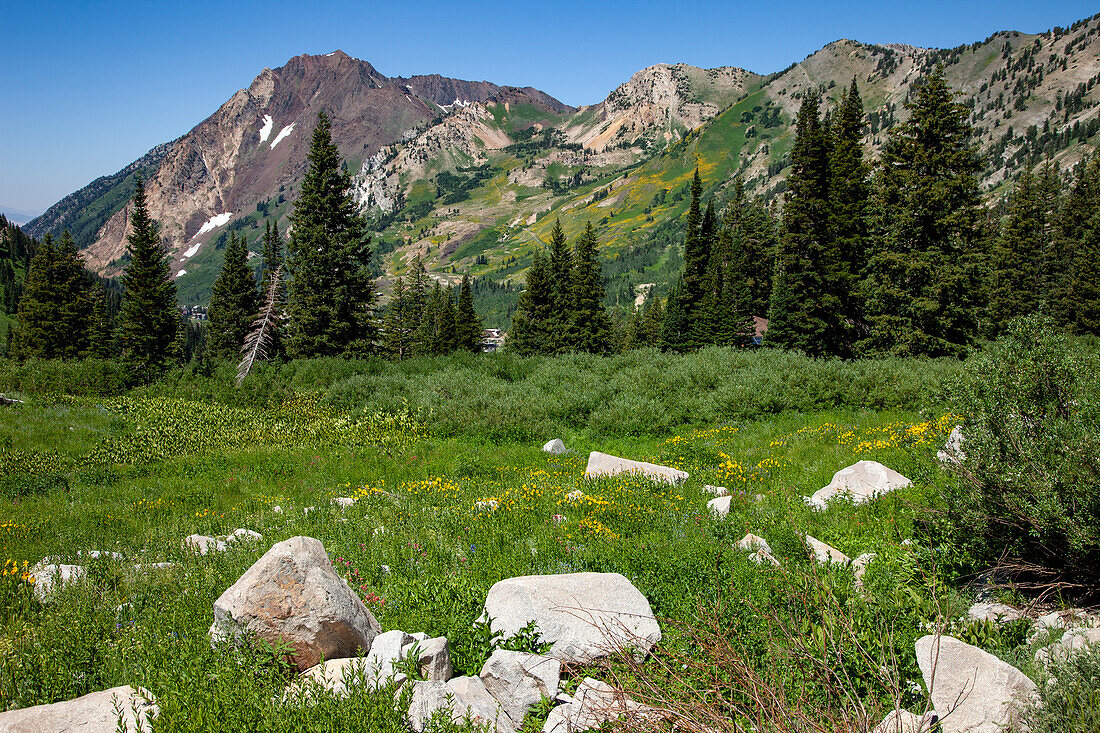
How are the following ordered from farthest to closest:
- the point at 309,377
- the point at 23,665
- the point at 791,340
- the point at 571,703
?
the point at 791,340 < the point at 309,377 < the point at 23,665 < the point at 571,703

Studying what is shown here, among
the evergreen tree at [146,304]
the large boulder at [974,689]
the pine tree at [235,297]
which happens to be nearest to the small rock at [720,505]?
the large boulder at [974,689]

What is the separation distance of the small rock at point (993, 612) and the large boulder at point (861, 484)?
4041 millimetres

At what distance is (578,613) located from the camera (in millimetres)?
5223

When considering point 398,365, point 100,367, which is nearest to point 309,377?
point 398,365

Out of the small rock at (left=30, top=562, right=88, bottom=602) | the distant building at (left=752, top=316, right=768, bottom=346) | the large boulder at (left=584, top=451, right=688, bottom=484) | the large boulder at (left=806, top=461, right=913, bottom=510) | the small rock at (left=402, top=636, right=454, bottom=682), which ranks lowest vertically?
the large boulder at (left=584, top=451, right=688, bottom=484)

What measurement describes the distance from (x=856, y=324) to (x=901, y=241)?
7.27 meters

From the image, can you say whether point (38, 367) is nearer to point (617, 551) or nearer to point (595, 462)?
point (595, 462)

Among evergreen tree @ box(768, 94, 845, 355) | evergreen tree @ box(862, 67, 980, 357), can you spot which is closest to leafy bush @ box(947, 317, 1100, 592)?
evergreen tree @ box(862, 67, 980, 357)

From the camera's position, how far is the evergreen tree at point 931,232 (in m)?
27.5

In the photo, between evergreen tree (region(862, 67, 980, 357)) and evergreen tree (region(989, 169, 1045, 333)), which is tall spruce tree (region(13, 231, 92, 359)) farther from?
evergreen tree (region(989, 169, 1045, 333))

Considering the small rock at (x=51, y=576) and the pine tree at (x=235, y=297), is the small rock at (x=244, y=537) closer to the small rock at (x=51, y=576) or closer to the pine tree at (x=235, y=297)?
the small rock at (x=51, y=576)

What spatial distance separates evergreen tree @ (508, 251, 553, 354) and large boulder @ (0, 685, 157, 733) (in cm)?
4942

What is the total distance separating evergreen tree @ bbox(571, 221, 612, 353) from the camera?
52938 millimetres

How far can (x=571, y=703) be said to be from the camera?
14.0 ft
